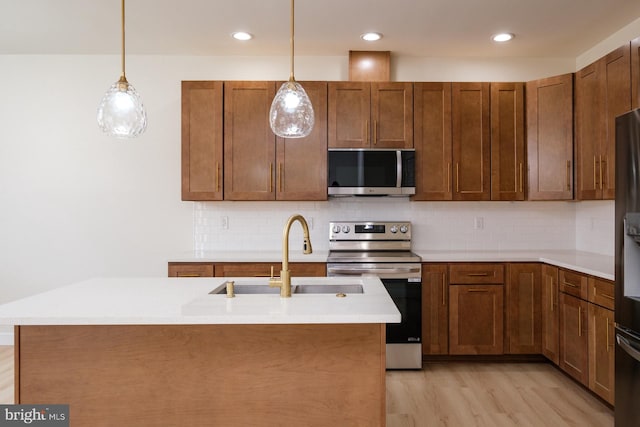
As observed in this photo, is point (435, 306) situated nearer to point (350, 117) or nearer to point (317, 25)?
point (350, 117)

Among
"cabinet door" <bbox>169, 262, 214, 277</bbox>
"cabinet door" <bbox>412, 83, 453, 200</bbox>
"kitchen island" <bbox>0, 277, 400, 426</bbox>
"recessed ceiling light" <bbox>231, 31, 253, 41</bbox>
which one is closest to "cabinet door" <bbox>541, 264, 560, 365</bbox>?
"cabinet door" <bbox>412, 83, 453, 200</bbox>

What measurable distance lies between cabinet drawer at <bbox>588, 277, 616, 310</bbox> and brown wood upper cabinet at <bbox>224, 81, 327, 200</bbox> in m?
2.05

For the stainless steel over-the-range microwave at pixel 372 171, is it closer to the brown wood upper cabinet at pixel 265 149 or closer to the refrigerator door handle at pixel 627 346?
the brown wood upper cabinet at pixel 265 149

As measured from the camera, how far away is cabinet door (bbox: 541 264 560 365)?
3521 mm

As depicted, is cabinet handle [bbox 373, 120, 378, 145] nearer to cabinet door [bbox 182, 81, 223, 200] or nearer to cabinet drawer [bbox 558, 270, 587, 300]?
cabinet door [bbox 182, 81, 223, 200]

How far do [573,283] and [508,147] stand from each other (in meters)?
1.27

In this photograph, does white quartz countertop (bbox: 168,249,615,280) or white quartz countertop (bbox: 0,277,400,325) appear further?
white quartz countertop (bbox: 168,249,615,280)

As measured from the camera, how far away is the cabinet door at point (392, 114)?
395 cm

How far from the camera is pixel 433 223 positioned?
4.32 m

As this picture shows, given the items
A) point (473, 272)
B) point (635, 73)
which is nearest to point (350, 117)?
point (473, 272)

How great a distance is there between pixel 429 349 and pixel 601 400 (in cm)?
119

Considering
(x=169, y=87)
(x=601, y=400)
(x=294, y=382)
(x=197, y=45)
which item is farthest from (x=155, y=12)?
(x=601, y=400)

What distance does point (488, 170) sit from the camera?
3973mm

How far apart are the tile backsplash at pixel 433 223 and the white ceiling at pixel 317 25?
53.9 inches
